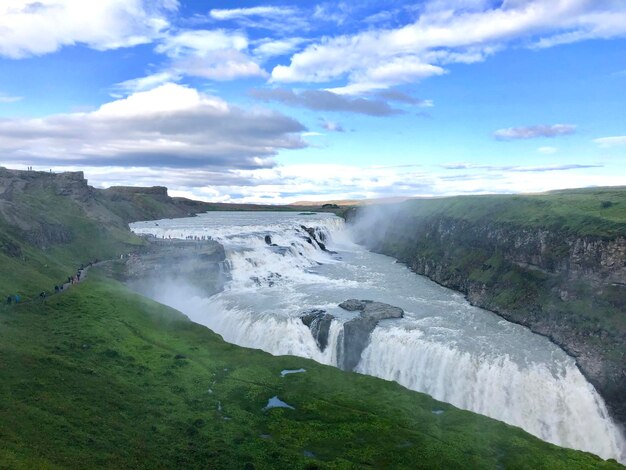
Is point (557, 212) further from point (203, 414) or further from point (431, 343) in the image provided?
point (203, 414)

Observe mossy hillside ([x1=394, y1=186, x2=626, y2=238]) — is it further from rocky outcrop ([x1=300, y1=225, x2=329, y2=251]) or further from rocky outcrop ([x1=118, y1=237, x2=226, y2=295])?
rocky outcrop ([x1=118, y1=237, x2=226, y2=295])

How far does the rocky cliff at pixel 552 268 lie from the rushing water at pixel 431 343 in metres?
2.20

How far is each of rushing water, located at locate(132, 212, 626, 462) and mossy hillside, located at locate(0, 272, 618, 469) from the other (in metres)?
8.93

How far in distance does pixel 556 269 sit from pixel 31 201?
292ft

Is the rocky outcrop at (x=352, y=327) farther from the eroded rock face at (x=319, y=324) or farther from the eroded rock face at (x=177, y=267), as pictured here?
the eroded rock face at (x=177, y=267)

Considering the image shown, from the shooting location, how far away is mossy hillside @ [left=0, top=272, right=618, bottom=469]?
87.9 ft

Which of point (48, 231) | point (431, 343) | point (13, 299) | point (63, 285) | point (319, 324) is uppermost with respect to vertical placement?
point (48, 231)

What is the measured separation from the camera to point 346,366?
174 ft

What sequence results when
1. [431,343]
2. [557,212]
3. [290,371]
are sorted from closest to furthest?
[290,371]
[431,343]
[557,212]

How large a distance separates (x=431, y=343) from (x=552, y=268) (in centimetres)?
2367

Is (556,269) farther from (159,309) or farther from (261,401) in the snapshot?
(159,309)

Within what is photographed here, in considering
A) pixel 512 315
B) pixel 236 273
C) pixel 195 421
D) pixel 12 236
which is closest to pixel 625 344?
pixel 512 315

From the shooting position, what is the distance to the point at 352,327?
5481cm

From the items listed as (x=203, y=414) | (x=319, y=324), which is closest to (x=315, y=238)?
(x=319, y=324)
